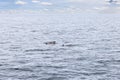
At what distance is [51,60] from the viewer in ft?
131

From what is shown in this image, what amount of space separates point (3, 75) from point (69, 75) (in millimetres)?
6960

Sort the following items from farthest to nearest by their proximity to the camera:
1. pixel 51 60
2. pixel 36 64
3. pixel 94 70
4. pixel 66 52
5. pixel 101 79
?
1. pixel 66 52
2. pixel 51 60
3. pixel 36 64
4. pixel 94 70
5. pixel 101 79

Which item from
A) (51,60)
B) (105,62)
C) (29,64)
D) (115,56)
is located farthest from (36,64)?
(115,56)

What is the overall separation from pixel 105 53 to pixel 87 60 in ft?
23.0

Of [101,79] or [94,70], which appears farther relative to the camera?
[94,70]

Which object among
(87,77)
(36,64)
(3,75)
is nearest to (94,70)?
(87,77)

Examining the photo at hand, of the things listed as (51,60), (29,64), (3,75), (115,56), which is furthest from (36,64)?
(115,56)

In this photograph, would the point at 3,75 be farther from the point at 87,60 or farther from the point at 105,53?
the point at 105,53

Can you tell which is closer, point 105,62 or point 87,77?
point 87,77

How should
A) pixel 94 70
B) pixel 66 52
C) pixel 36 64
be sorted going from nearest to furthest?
pixel 94 70
pixel 36 64
pixel 66 52

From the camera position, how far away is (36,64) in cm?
3716

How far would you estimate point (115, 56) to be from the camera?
4294 cm

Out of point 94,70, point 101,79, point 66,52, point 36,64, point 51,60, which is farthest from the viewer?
point 66,52

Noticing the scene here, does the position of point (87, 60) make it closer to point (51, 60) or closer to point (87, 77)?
point (51, 60)
